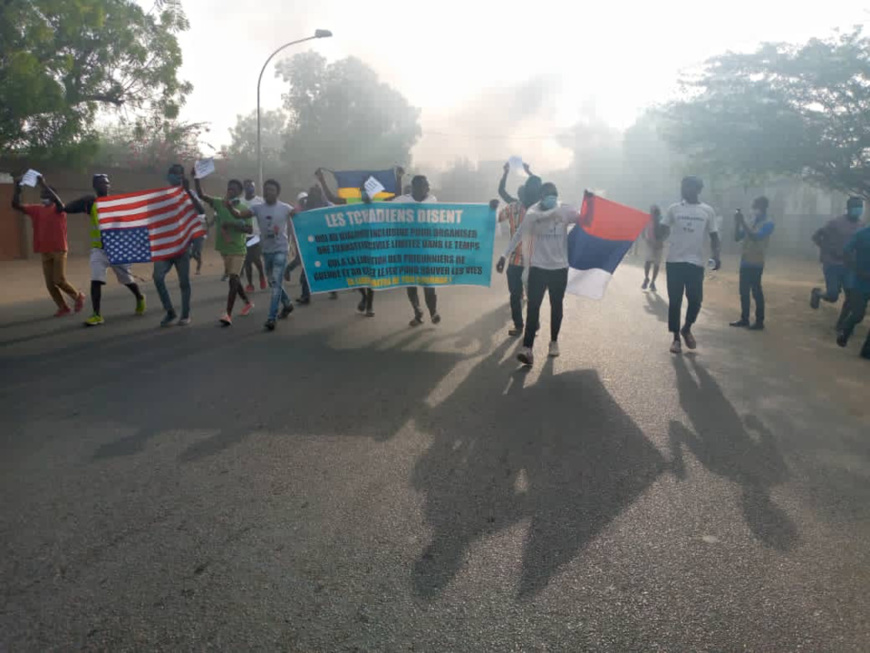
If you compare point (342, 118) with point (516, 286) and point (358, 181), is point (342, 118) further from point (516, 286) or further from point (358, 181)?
point (516, 286)

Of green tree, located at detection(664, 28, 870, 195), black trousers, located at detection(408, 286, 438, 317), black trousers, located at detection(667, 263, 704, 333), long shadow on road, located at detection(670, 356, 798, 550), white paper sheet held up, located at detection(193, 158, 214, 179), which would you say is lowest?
long shadow on road, located at detection(670, 356, 798, 550)

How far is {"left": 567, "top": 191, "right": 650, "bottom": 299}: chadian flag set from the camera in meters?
8.17

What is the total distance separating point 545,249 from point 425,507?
14.0ft

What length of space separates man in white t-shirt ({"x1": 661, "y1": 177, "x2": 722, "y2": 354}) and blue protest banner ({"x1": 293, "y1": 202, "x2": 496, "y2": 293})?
2175 millimetres

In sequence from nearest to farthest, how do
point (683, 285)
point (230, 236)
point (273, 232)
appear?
1. point (683, 285)
2. point (273, 232)
3. point (230, 236)

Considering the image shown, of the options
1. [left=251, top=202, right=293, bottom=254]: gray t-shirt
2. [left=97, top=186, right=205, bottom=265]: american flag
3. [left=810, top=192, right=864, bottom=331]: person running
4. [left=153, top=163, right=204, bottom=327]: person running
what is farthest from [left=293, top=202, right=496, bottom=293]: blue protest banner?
[left=810, top=192, right=864, bottom=331]: person running

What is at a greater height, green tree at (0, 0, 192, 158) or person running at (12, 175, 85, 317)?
green tree at (0, 0, 192, 158)

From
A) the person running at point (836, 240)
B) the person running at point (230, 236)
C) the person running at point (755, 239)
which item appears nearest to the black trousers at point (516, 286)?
the person running at point (755, 239)

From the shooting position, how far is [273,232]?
9.23 meters

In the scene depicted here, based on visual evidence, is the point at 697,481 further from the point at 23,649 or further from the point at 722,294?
the point at 722,294

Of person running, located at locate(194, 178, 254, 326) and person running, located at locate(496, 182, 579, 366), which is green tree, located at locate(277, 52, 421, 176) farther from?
person running, located at locate(496, 182, 579, 366)

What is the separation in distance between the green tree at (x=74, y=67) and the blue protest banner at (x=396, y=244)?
1078 centimetres

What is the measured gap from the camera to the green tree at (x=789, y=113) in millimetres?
20078

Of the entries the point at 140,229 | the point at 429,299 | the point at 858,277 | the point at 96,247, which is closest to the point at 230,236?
the point at 140,229
